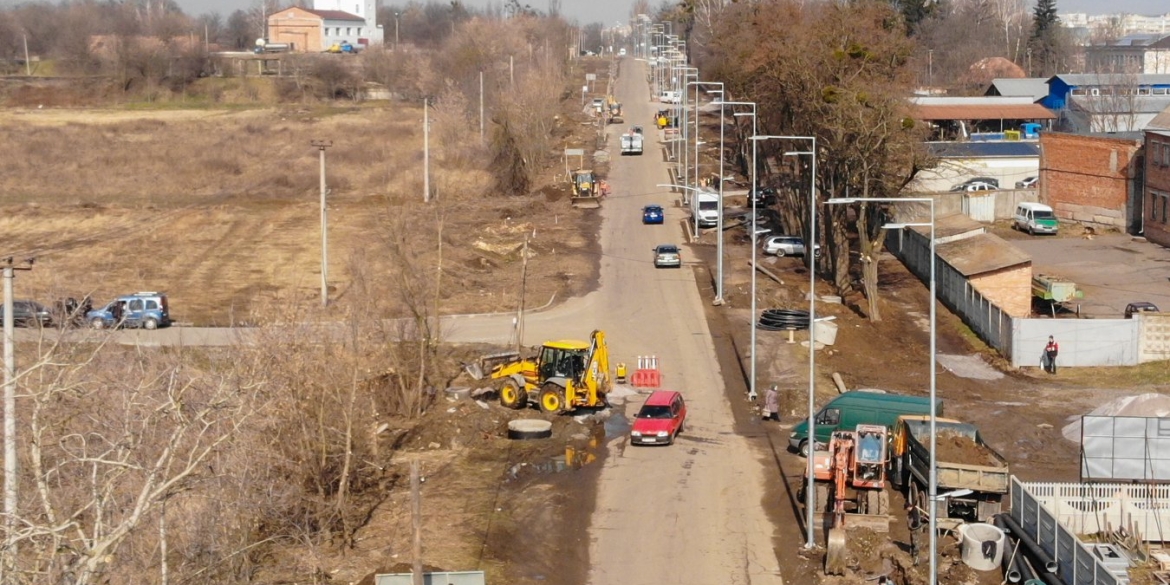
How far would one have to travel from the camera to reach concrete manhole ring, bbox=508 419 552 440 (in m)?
28.4

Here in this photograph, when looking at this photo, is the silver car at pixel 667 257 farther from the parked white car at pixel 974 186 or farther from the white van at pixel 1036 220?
the parked white car at pixel 974 186

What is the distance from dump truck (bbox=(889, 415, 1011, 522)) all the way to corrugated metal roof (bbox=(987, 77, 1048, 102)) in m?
66.3

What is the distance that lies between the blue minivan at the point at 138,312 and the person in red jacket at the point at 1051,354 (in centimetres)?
2578

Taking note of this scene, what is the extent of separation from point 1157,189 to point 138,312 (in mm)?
38633

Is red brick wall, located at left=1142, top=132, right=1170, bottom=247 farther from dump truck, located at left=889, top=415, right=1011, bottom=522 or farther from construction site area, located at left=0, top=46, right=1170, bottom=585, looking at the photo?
dump truck, located at left=889, top=415, right=1011, bottom=522

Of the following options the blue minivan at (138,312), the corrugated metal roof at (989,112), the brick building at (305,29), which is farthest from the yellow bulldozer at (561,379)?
the brick building at (305,29)

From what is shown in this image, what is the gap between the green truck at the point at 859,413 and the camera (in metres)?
26.5

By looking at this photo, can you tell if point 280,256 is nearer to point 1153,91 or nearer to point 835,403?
point 835,403

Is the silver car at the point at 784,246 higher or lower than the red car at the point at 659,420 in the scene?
higher

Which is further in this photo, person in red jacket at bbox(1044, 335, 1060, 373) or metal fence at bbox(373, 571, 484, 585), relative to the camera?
person in red jacket at bbox(1044, 335, 1060, 373)

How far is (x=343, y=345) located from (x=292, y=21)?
142 metres

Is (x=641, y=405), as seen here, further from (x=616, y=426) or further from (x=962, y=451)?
(x=962, y=451)

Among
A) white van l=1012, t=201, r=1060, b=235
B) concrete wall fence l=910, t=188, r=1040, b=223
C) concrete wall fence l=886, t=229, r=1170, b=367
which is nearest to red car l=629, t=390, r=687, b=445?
concrete wall fence l=886, t=229, r=1170, b=367

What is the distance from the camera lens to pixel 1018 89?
8662 cm
